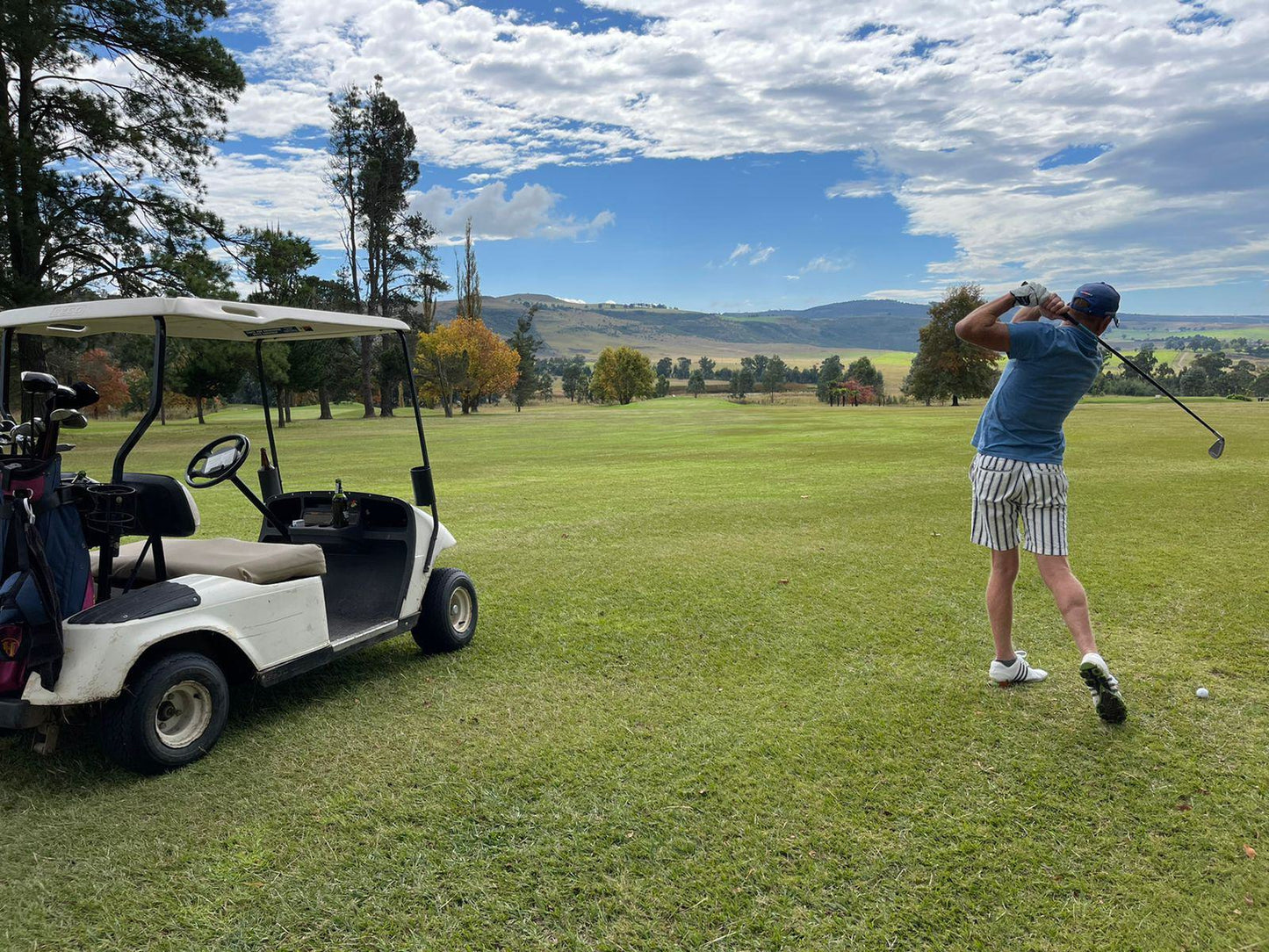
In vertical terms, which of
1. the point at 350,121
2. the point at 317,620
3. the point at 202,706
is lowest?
the point at 202,706

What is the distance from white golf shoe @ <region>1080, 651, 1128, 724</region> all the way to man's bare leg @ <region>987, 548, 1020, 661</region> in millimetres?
519

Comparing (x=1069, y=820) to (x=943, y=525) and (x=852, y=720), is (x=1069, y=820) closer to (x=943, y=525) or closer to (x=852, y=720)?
(x=852, y=720)

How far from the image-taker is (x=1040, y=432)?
4.05 metres

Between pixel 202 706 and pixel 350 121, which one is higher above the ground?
pixel 350 121

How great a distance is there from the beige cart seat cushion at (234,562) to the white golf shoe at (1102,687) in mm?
3946

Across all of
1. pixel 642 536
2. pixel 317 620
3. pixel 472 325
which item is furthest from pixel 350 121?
pixel 317 620

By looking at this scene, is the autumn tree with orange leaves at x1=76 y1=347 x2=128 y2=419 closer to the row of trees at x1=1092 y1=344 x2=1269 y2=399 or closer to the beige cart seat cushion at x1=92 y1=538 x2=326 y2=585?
the beige cart seat cushion at x1=92 y1=538 x2=326 y2=585

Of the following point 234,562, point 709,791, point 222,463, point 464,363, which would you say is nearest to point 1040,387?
point 709,791

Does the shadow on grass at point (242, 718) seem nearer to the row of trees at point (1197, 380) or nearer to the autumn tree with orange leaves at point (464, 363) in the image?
the autumn tree with orange leaves at point (464, 363)

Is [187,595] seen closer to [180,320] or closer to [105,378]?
[180,320]

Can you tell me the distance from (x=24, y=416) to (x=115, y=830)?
2203 mm

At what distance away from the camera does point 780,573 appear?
7332 mm

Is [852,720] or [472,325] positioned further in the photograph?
[472,325]

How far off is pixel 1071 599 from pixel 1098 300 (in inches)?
58.8
